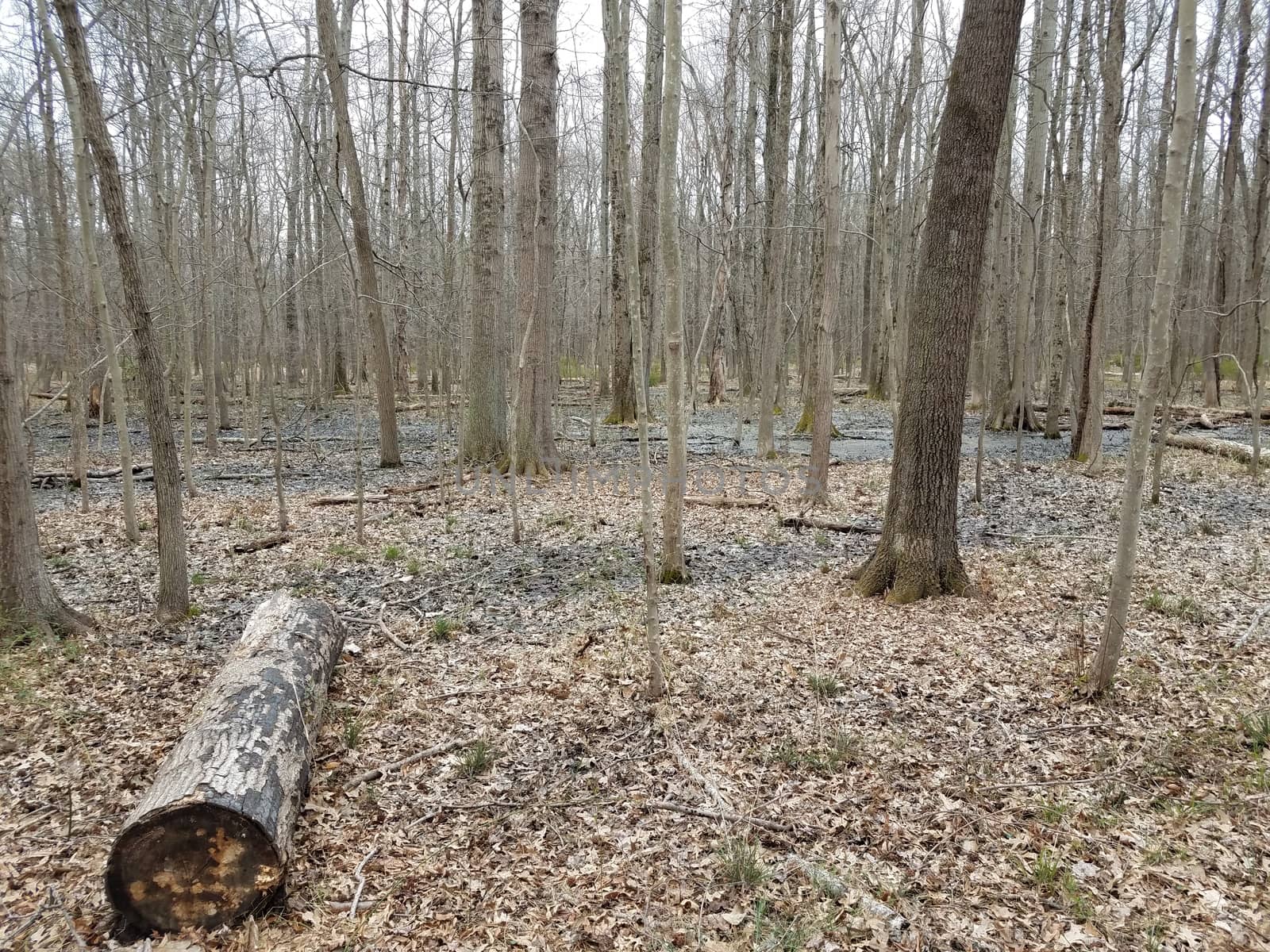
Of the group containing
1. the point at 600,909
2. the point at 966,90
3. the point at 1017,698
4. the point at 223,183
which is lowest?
the point at 600,909

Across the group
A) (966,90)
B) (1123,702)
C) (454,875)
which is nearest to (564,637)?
(454,875)

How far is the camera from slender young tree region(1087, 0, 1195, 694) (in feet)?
10.2

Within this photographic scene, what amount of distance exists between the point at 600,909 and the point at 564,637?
2.52 m

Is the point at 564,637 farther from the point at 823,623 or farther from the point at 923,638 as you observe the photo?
the point at 923,638

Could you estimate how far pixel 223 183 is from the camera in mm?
18531

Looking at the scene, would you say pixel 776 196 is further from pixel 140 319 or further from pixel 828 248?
pixel 140 319

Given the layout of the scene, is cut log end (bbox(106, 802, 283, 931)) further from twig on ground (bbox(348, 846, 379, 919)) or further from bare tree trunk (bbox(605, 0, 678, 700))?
bare tree trunk (bbox(605, 0, 678, 700))

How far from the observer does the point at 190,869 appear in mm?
2578

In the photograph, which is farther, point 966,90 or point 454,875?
point 966,90

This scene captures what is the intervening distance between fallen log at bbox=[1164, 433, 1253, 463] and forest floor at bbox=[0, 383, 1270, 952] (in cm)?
460

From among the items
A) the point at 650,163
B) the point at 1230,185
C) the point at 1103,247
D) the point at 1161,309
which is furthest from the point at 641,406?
the point at 1230,185

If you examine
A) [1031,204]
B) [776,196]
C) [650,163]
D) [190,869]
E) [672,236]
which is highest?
[650,163]

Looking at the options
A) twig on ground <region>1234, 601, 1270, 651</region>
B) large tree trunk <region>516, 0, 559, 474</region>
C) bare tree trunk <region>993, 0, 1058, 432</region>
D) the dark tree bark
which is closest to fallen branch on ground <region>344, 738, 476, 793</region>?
the dark tree bark

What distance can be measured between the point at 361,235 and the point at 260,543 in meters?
4.44
